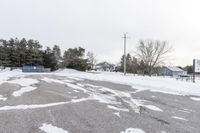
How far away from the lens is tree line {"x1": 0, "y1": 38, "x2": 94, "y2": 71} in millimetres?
63625

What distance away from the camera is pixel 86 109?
29.1ft

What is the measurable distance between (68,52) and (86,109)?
2473 inches

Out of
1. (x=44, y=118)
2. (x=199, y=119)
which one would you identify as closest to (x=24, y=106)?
(x=44, y=118)

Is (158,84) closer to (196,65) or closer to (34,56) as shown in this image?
(196,65)

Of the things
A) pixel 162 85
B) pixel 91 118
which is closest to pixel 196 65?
pixel 162 85

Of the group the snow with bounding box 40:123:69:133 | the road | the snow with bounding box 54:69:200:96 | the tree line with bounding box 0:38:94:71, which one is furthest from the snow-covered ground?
the tree line with bounding box 0:38:94:71

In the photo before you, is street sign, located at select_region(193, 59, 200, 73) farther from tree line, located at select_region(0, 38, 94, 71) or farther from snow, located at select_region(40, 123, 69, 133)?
tree line, located at select_region(0, 38, 94, 71)

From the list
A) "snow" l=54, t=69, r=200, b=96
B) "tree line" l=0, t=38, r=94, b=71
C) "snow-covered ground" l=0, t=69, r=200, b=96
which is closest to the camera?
"snow" l=54, t=69, r=200, b=96

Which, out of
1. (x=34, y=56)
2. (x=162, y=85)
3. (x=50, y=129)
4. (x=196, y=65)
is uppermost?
(x=34, y=56)

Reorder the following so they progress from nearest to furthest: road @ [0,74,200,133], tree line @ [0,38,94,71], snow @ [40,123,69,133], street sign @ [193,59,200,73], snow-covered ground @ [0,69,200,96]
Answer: snow @ [40,123,69,133] → road @ [0,74,200,133] → snow-covered ground @ [0,69,200,96] → street sign @ [193,59,200,73] → tree line @ [0,38,94,71]

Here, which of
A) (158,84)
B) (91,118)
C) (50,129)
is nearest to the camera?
(50,129)

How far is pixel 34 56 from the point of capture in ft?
210

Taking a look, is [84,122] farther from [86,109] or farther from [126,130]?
[86,109]

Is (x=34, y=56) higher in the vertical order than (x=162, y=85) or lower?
higher
